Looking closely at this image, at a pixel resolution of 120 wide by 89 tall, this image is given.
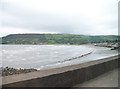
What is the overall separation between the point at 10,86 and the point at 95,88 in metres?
2.78

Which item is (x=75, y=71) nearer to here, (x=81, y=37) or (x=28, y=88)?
(x=28, y=88)

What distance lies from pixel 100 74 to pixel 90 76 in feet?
3.87

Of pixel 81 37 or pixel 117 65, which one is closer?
pixel 117 65

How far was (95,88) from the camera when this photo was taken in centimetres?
627

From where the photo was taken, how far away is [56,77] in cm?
534

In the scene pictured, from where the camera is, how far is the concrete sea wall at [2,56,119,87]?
454 cm

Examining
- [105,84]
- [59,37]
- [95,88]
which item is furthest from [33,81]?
[59,37]

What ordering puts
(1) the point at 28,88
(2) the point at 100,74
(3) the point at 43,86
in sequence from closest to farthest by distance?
(1) the point at 28,88
(3) the point at 43,86
(2) the point at 100,74

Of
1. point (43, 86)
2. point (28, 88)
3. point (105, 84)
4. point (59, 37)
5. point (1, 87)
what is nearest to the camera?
point (1, 87)

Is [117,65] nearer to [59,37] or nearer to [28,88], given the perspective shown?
[28,88]

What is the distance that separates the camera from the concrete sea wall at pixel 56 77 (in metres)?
4.54

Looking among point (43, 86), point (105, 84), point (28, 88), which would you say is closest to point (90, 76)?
point (105, 84)

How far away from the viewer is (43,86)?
16.1 ft

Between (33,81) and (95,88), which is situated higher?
(33,81)
